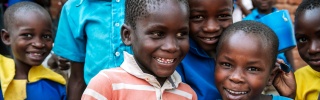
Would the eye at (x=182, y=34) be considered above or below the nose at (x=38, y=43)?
above

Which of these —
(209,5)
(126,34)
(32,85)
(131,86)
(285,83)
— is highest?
(209,5)

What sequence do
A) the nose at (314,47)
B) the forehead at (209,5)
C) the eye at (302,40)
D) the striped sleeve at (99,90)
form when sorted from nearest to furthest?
the striped sleeve at (99,90), the forehead at (209,5), the nose at (314,47), the eye at (302,40)

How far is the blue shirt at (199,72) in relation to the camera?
264 cm

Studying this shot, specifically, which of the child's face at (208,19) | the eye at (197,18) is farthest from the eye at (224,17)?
the eye at (197,18)

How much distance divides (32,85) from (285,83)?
1.60 metres

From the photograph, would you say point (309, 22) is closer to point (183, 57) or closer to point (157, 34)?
point (183, 57)

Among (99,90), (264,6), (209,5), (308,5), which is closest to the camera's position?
(99,90)

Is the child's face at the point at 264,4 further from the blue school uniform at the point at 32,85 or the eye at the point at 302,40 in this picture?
the blue school uniform at the point at 32,85

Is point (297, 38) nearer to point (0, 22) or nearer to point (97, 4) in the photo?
point (97, 4)

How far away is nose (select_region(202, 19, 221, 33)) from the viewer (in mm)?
2596

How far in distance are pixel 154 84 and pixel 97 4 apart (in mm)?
668

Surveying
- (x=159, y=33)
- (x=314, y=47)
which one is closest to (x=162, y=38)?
(x=159, y=33)

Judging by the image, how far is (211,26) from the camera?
103 inches

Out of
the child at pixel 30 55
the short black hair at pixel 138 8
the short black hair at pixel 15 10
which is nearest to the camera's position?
the short black hair at pixel 138 8
